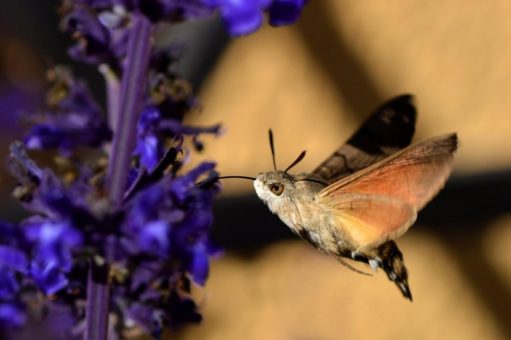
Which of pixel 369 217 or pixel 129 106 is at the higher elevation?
pixel 129 106

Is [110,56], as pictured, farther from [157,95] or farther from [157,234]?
[157,234]

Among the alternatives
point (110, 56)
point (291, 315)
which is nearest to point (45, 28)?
point (291, 315)

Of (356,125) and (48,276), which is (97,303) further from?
(356,125)

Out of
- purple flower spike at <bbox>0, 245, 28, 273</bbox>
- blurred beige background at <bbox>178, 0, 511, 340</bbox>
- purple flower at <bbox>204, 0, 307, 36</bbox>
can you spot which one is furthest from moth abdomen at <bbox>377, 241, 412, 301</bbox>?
blurred beige background at <bbox>178, 0, 511, 340</bbox>

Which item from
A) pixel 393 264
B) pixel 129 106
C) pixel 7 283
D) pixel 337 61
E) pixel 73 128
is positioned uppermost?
pixel 337 61

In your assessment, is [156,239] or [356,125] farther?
[356,125]

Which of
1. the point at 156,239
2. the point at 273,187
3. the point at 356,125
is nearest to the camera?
the point at 156,239

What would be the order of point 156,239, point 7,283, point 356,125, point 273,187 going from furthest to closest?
point 356,125
point 273,187
point 7,283
point 156,239

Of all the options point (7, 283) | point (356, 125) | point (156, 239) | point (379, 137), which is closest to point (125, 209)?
point (156, 239)
